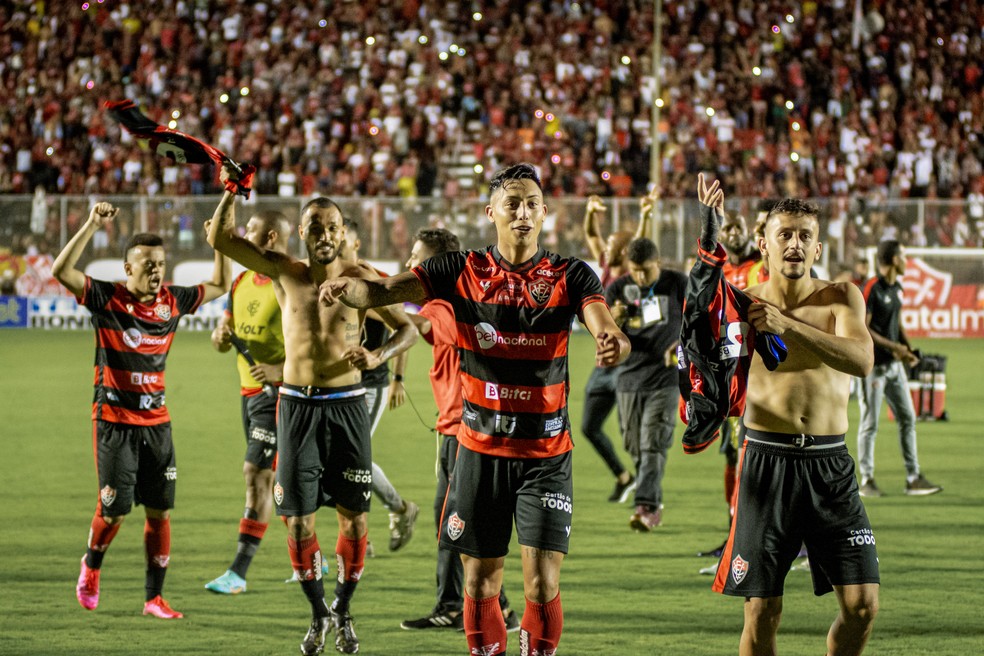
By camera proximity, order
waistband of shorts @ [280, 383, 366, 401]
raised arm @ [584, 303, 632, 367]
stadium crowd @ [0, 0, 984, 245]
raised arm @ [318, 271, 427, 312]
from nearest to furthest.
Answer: raised arm @ [584, 303, 632, 367]
raised arm @ [318, 271, 427, 312]
waistband of shorts @ [280, 383, 366, 401]
stadium crowd @ [0, 0, 984, 245]

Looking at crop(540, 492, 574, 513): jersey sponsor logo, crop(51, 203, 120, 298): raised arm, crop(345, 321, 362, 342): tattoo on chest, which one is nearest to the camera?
crop(540, 492, 574, 513): jersey sponsor logo

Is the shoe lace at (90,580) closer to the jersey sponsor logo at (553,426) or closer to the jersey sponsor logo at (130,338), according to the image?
the jersey sponsor logo at (130,338)

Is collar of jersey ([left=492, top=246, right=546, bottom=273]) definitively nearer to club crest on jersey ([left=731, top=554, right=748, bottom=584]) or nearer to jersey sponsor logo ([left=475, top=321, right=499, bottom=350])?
jersey sponsor logo ([left=475, top=321, right=499, bottom=350])

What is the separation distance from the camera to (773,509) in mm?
5242

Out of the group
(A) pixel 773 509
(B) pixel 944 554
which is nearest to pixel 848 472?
(A) pixel 773 509

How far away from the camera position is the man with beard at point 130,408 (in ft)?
23.5

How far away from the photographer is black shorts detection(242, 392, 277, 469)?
7.79 m

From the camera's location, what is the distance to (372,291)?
17.1 ft

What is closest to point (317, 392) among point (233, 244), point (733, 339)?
point (233, 244)

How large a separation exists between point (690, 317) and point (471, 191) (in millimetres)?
23791

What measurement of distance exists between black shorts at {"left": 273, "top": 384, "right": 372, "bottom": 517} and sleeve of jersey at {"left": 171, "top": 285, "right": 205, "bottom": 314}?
1.23 m

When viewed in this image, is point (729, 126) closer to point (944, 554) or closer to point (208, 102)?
point (208, 102)

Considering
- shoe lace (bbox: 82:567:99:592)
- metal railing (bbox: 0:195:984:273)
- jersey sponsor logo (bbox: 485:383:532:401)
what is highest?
metal railing (bbox: 0:195:984:273)

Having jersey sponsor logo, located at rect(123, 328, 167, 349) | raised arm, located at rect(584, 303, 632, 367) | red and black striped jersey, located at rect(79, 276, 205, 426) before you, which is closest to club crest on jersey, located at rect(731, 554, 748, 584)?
raised arm, located at rect(584, 303, 632, 367)
